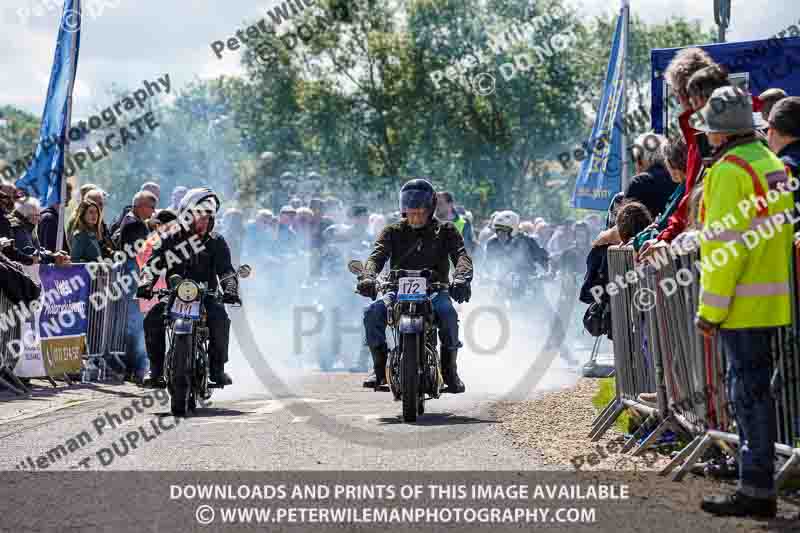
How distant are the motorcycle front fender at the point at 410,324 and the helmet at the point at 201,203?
243cm

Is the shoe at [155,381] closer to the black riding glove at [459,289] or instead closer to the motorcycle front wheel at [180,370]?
the motorcycle front wheel at [180,370]

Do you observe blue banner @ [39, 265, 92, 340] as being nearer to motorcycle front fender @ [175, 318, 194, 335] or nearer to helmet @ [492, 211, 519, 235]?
motorcycle front fender @ [175, 318, 194, 335]

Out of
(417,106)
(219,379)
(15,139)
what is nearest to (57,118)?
(219,379)

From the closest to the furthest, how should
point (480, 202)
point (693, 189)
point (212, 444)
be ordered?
point (693, 189) < point (212, 444) < point (480, 202)

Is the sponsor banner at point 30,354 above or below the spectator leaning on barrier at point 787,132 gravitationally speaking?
below

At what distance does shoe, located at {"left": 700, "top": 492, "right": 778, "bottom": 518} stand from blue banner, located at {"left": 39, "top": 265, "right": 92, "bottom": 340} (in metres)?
9.75

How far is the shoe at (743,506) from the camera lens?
20.2ft

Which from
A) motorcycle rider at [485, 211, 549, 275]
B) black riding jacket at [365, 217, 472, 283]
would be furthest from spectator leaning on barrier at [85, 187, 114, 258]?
motorcycle rider at [485, 211, 549, 275]

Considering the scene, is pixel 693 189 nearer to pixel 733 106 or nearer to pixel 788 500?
pixel 733 106

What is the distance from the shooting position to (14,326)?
13.7 metres

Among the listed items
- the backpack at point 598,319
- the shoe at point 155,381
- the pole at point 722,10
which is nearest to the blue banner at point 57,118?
the shoe at point 155,381

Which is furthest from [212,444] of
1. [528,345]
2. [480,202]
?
[480,202]

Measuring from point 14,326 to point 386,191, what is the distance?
4248cm

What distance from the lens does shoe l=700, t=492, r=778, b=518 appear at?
6.15 m
